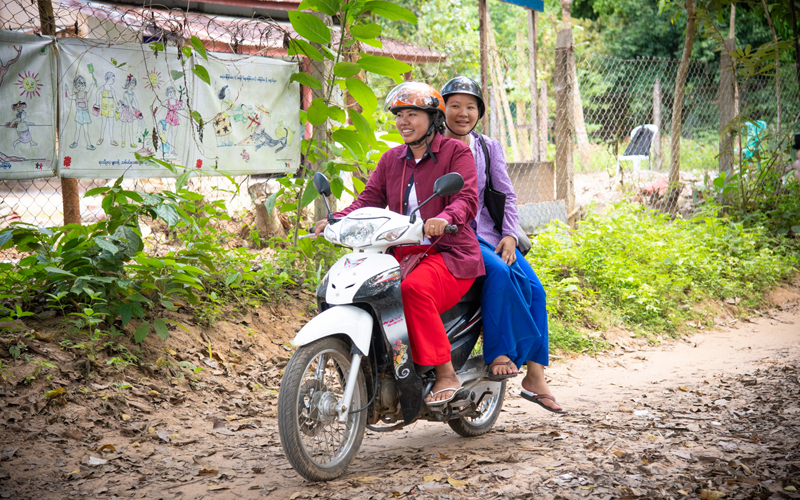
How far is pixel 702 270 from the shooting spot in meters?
7.24

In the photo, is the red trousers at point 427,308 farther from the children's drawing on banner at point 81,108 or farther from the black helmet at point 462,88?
the children's drawing on banner at point 81,108

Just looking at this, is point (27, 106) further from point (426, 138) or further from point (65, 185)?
point (426, 138)

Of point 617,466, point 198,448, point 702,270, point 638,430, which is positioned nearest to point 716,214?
point 702,270

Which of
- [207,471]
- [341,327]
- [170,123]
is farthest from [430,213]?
[170,123]

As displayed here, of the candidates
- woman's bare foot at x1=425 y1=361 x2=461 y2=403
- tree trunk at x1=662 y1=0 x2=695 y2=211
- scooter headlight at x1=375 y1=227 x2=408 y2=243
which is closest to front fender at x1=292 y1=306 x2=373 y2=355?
scooter headlight at x1=375 y1=227 x2=408 y2=243

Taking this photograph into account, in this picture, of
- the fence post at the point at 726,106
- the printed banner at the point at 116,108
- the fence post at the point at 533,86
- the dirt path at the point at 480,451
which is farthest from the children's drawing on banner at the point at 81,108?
the fence post at the point at 726,106

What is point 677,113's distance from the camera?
894 centimetres

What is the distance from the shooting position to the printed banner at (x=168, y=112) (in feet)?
15.4

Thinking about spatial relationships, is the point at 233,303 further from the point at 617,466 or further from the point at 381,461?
the point at 617,466

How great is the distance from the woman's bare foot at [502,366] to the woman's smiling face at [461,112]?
139 cm

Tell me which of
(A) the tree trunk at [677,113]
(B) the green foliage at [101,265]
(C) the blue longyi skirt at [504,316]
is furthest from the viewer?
(A) the tree trunk at [677,113]

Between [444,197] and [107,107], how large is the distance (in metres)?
2.93

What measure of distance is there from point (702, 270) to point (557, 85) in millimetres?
2853

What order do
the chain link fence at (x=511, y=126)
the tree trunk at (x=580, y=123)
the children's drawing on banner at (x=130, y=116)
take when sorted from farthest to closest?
1. the tree trunk at (x=580, y=123)
2. the chain link fence at (x=511, y=126)
3. the children's drawing on banner at (x=130, y=116)
